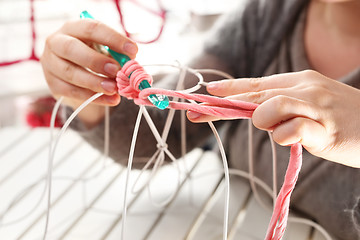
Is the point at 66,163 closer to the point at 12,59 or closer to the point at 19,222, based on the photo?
the point at 19,222

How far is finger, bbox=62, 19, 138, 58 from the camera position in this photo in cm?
37

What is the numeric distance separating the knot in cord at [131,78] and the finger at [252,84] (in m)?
0.05

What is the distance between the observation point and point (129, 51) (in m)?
0.37

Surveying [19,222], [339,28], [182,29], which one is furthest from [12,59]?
[339,28]

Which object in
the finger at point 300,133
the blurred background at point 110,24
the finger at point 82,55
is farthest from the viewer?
the blurred background at point 110,24

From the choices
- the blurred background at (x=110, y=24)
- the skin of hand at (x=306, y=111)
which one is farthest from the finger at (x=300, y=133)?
the blurred background at (x=110, y=24)

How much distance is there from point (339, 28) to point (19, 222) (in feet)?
1.37

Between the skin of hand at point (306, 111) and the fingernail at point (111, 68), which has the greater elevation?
the skin of hand at point (306, 111)

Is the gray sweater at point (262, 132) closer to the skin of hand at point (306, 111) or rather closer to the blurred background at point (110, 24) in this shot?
the skin of hand at point (306, 111)

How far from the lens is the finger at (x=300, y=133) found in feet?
0.90

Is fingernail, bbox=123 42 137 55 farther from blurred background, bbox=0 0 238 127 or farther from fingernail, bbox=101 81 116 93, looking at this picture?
blurred background, bbox=0 0 238 127

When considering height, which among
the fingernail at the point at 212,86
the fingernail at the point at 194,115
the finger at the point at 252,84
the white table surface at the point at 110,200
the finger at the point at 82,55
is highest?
the finger at the point at 252,84

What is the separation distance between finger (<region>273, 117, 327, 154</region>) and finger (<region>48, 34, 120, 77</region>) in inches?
6.1

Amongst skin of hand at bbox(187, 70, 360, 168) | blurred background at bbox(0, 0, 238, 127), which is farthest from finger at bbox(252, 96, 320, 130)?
blurred background at bbox(0, 0, 238, 127)
